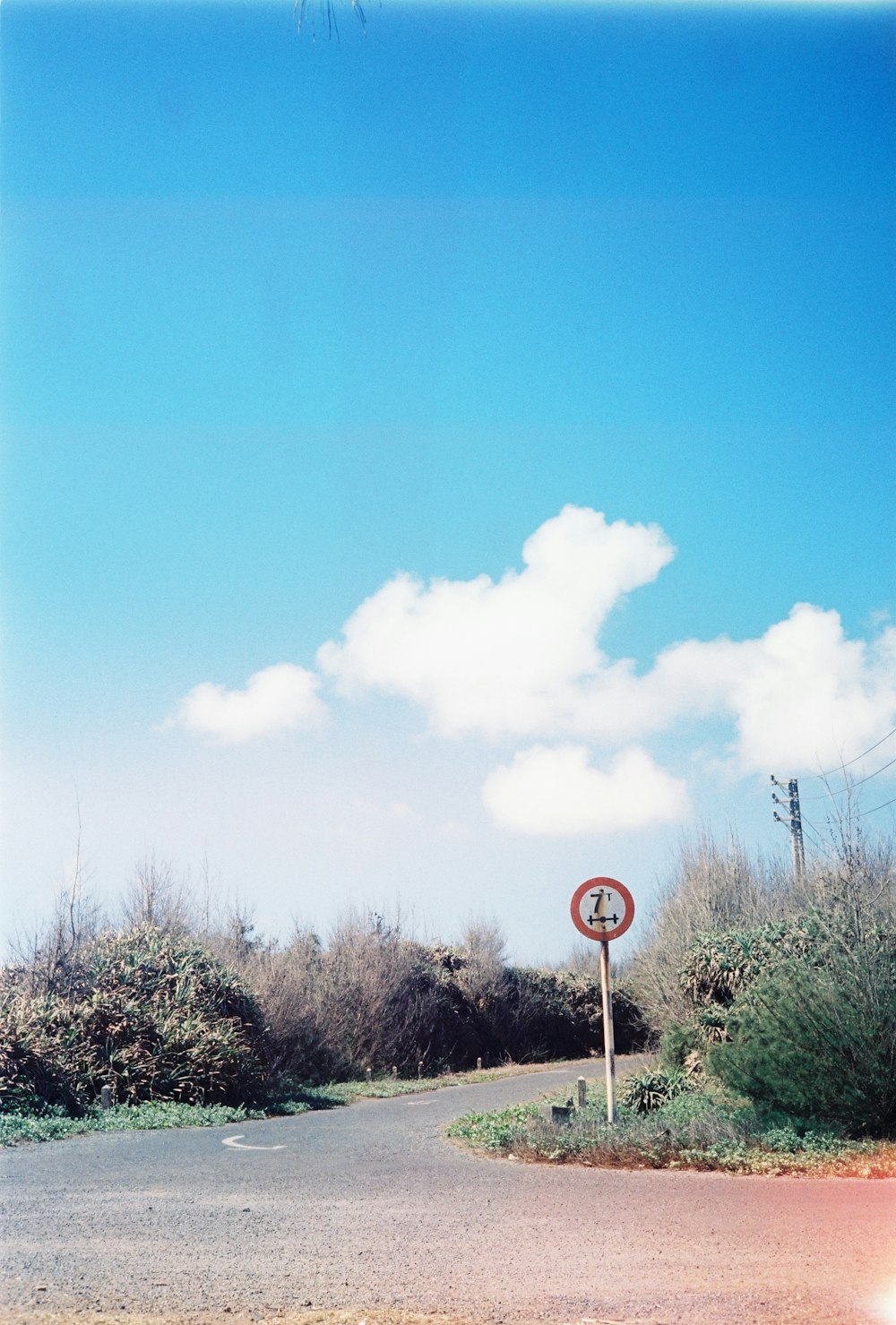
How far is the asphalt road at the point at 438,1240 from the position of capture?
5531mm

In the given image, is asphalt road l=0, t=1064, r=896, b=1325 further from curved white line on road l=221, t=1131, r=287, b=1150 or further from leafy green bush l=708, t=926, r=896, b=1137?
leafy green bush l=708, t=926, r=896, b=1137

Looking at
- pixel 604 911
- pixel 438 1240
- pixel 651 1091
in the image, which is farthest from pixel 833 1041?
pixel 438 1240

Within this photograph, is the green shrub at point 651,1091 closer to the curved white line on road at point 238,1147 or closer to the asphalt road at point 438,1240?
the asphalt road at point 438,1240

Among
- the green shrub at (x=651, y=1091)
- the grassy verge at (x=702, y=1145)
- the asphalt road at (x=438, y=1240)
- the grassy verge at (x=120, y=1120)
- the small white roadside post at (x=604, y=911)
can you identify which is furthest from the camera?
the green shrub at (x=651, y=1091)

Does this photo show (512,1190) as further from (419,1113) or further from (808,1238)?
(419,1113)

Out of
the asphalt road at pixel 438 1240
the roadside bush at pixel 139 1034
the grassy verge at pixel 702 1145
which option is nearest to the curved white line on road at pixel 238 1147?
the asphalt road at pixel 438 1240

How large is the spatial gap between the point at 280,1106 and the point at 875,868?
33.3ft

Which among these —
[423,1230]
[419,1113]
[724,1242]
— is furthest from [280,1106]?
[724,1242]

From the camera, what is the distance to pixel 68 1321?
5.15 m

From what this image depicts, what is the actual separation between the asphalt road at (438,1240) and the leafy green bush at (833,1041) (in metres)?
1.73

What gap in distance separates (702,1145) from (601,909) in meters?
2.69

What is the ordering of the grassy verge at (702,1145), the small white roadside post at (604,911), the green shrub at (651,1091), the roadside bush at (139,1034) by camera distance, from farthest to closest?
the roadside bush at (139,1034)
the green shrub at (651,1091)
the small white roadside post at (604,911)
the grassy verge at (702,1145)

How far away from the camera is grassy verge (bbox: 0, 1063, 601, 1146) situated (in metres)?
13.7

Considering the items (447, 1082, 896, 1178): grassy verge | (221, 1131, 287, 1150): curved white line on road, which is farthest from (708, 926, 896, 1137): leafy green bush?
(221, 1131, 287, 1150): curved white line on road
